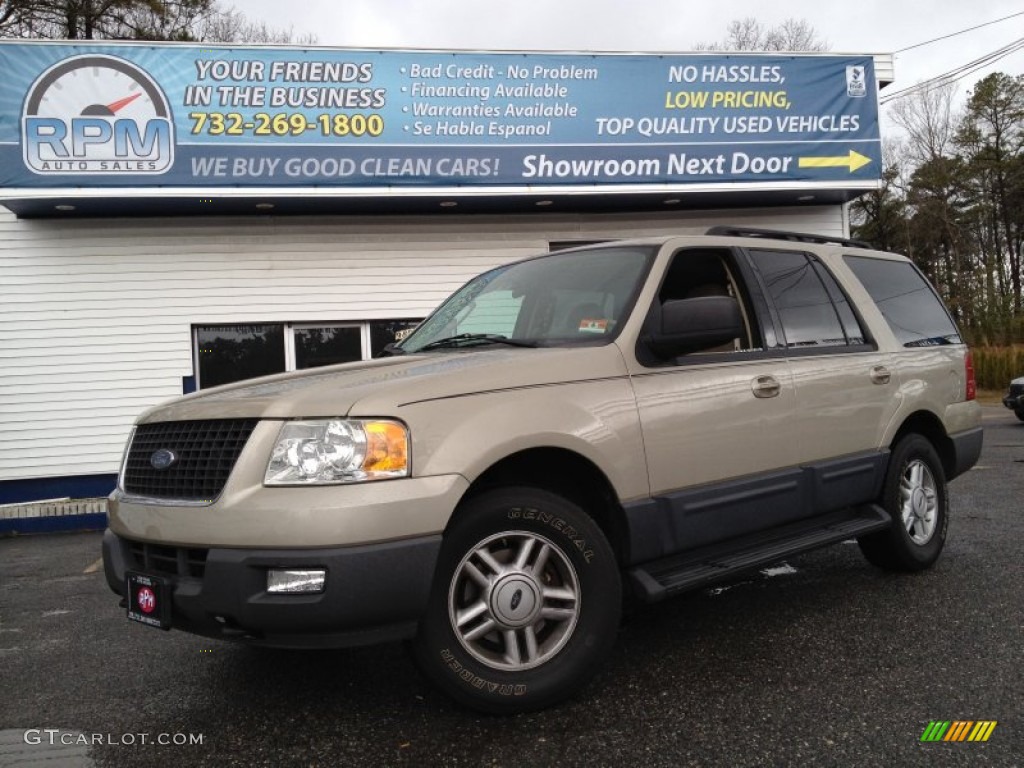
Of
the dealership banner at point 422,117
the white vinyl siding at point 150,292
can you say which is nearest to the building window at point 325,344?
the white vinyl siding at point 150,292

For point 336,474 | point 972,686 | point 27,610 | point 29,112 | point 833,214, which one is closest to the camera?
point 336,474

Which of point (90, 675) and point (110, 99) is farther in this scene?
point (110, 99)

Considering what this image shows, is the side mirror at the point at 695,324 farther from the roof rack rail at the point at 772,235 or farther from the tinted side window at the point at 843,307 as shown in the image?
the tinted side window at the point at 843,307

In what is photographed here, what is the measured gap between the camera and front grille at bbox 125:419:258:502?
276 cm

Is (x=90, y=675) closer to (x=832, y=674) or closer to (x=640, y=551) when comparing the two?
(x=640, y=551)

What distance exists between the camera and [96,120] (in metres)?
9.59

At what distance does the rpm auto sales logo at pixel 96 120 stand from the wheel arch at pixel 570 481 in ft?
27.4

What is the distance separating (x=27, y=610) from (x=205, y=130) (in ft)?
21.6

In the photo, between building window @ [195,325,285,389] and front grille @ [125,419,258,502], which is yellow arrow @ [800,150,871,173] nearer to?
building window @ [195,325,285,389]

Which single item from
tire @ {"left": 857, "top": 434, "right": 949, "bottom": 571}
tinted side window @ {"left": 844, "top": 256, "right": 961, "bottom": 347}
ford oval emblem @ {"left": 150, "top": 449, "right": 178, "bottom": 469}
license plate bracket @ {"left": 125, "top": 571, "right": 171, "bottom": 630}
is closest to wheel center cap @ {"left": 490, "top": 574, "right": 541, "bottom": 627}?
license plate bracket @ {"left": 125, "top": 571, "right": 171, "bottom": 630}

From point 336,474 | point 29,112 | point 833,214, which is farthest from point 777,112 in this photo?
point 336,474

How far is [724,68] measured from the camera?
36.4 feet

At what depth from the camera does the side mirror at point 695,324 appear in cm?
331

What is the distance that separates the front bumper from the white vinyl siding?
335 inches
